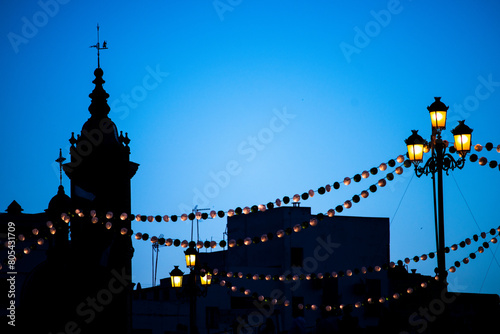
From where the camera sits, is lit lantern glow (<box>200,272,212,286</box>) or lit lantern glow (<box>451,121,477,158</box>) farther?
lit lantern glow (<box>200,272,212,286</box>)

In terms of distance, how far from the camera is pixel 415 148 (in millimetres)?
17234

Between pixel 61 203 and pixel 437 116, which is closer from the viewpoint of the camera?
pixel 437 116

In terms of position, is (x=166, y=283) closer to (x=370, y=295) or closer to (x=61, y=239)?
(x=370, y=295)

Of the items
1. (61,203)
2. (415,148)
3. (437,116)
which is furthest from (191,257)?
(437,116)

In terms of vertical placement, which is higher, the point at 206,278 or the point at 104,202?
the point at 104,202

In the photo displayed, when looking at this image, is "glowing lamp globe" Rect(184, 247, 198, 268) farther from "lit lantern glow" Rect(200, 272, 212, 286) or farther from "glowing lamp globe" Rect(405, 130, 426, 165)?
"glowing lamp globe" Rect(405, 130, 426, 165)

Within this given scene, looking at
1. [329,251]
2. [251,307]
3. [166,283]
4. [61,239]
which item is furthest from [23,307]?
[166,283]

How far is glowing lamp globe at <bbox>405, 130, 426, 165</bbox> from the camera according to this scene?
17234 mm

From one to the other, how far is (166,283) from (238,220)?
8729 millimetres

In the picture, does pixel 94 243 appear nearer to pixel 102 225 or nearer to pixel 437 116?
pixel 102 225

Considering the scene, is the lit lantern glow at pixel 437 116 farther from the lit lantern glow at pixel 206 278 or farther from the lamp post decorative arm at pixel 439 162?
the lit lantern glow at pixel 206 278

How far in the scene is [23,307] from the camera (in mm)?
23641

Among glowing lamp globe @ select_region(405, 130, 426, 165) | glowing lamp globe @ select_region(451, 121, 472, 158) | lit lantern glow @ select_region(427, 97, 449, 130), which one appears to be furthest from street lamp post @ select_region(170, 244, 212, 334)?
glowing lamp globe @ select_region(451, 121, 472, 158)

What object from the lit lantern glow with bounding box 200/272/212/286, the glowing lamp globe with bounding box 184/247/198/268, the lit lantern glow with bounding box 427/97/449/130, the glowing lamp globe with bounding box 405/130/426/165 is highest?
the lit lantern glow with bounding box 427/97/449/130
